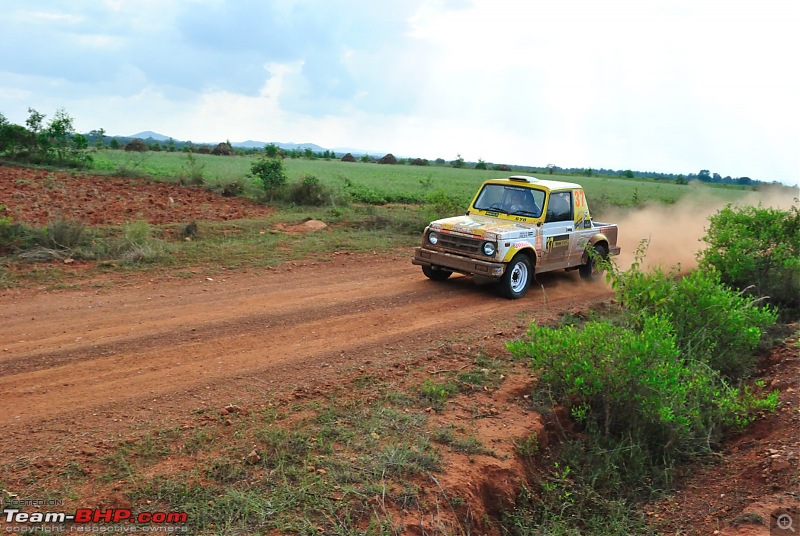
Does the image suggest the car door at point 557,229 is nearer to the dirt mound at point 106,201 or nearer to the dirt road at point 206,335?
the dirt road at point 206,335

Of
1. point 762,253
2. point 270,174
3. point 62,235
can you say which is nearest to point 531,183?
point 762,253

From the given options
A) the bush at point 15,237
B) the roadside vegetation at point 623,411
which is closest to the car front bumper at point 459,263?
the roadside vegetation at point 623,411

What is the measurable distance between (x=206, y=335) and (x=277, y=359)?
4.06 feet

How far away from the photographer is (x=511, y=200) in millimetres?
11047

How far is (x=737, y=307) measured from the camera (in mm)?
7660

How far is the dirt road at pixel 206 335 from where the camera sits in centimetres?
551

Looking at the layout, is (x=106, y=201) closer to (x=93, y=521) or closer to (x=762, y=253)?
(x=93, y=521)

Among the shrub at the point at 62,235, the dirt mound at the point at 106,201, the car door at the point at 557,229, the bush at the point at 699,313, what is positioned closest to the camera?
the bush at the point at 699,313

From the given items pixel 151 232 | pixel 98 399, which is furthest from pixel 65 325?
pixel 151 232

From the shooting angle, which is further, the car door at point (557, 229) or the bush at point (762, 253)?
the car door at point (557, 229)

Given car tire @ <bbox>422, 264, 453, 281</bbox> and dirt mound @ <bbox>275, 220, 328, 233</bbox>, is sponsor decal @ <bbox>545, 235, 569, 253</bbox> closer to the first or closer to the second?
car tire @ <bbox>422, 264, 453, 281</bbox>

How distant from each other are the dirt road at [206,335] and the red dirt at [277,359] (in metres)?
0.02

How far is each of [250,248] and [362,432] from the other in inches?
332

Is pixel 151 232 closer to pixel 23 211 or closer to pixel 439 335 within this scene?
pixel 23 211
